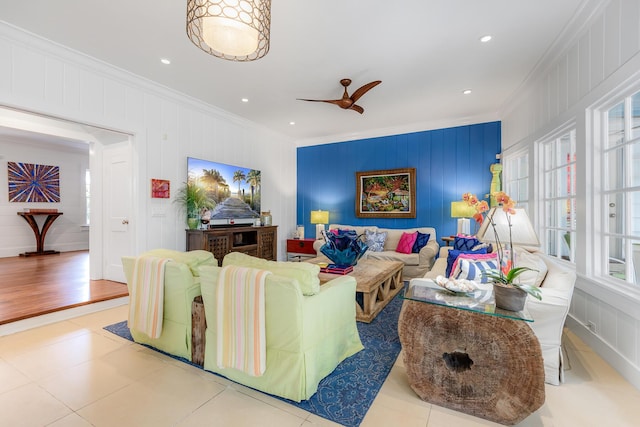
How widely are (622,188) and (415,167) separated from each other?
11.1 ft

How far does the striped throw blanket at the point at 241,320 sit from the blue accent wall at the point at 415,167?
438 centimetres

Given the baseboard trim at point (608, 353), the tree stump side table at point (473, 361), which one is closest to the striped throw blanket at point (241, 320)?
the tree stump side table at point (473, 361)

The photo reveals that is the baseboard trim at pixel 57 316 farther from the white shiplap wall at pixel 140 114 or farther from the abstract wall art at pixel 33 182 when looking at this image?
the abstract wall art at pixel 33 182

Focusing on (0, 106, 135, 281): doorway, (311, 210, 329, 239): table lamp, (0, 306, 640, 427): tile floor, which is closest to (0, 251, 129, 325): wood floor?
(0, 106, 135, 281): doorway

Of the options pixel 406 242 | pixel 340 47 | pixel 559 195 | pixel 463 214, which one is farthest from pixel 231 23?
pixel 463 214

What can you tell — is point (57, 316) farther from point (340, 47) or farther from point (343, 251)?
point (340, 47)

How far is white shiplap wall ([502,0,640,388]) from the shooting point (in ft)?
6.31

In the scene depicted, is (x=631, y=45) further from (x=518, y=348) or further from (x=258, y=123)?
(x=258, y=123)

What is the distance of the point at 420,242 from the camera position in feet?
15.9

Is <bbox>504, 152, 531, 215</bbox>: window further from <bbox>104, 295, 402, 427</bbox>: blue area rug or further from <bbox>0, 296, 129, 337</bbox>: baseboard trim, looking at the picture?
<bbox>0, 296, 129, 337</bbox>: baseboard trim

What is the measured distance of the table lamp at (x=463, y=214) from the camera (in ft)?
14.7

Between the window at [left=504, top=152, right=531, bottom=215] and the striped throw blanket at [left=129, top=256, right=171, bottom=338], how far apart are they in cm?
450

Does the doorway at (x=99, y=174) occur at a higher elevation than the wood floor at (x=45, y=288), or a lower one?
higher

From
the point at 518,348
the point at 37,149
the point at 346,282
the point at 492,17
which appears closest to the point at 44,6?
the point at 346,282
